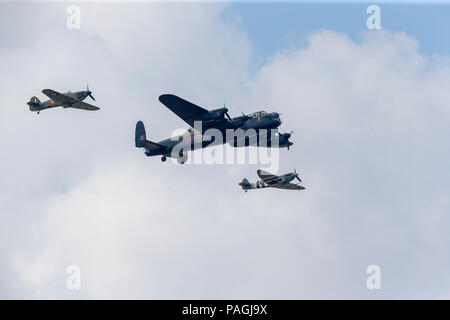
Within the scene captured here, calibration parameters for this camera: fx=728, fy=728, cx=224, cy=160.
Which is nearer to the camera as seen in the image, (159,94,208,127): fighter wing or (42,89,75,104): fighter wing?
(159,94,208,127): fighter wing

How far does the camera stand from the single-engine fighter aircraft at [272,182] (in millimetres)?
87875

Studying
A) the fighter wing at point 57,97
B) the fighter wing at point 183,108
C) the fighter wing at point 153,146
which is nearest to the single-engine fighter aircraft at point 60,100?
the fighter wing at point 57,97

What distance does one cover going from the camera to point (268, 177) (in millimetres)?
88062

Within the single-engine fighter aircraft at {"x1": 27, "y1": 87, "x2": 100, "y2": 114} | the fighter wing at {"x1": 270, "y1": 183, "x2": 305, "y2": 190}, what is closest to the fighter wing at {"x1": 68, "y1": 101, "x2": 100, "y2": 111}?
the single-engine fighter aircraft at {"x1": 27, "y1": 87, "x2": 100, "y2": 114}

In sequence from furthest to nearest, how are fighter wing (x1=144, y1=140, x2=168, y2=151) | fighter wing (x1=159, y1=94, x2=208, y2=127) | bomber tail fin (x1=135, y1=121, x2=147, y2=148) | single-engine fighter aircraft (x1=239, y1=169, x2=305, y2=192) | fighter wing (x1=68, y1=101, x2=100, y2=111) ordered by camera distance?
1. single-engine fighter aircraft (x1=239, y1=169, x2=305, y2=192)
2. fighter wing (x1=68, y1=101, x2=100, y2=111)
3. bomber tail fin (x1=135, y1=121, x2=147, y2=148)
4. fighter wing (x1=144, y1=140, x2=168, y2=151)
5. fighter wing (x1=159, y1=94, x2=208, y2=127)

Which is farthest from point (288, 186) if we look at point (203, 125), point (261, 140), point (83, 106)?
point (83, 106)

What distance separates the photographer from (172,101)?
238 ft

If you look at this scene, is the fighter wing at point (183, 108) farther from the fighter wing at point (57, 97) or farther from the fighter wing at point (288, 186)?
the fighter wing at point (288, 186)

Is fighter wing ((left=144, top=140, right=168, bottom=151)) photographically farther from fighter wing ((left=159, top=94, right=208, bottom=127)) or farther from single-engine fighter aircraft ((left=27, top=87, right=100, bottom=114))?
single-engine fighter aircraft ((left=27, top=87, right=100, bottom=114))

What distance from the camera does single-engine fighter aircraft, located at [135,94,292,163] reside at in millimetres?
73312

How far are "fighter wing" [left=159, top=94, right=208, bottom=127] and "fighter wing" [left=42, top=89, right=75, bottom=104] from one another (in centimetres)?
1521

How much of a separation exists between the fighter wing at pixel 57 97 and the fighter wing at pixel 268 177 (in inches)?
927
